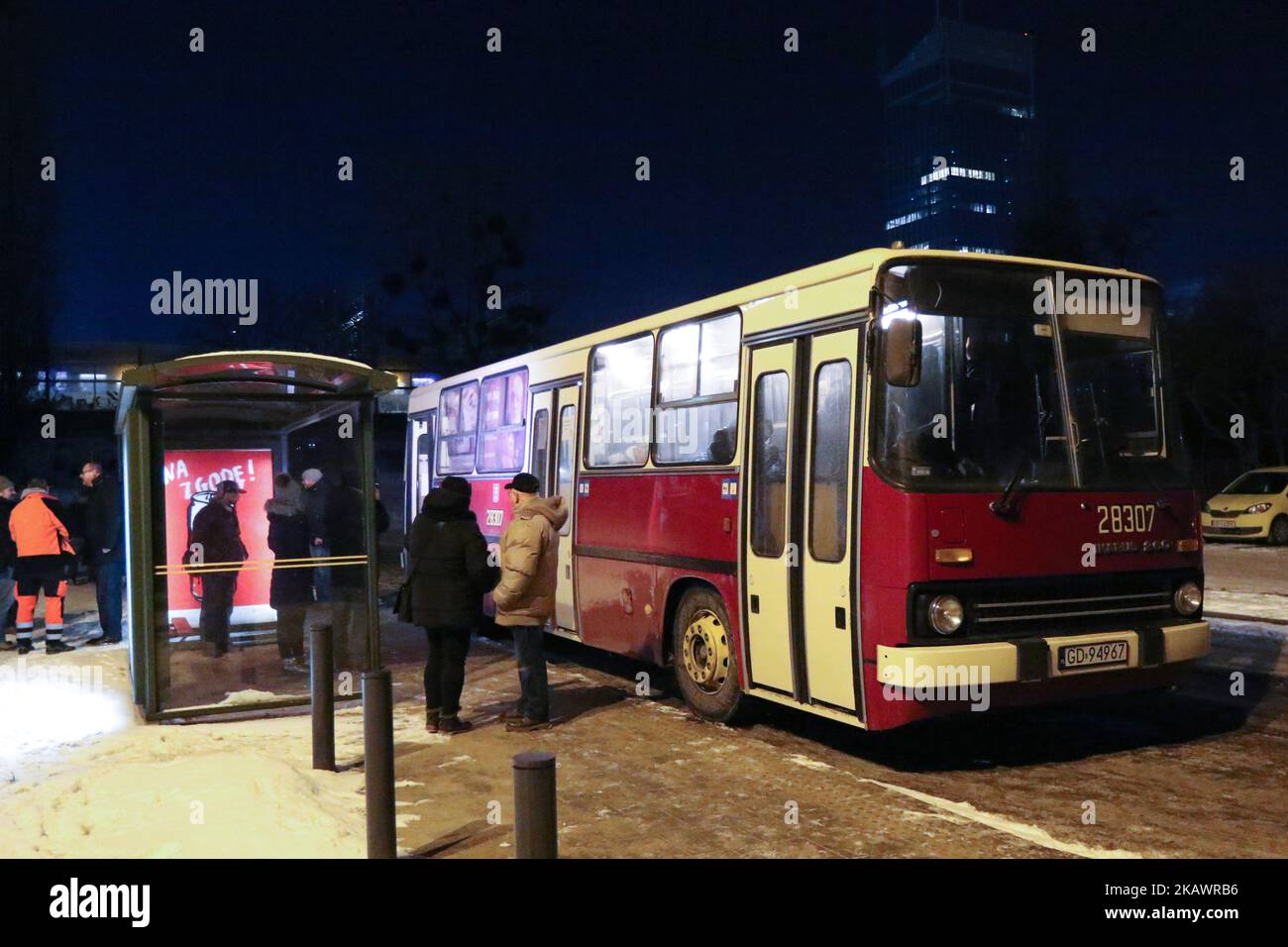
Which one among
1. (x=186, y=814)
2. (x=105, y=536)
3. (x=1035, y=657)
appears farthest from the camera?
(x=105, y=536)

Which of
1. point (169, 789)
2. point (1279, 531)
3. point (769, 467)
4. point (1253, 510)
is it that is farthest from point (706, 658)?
point (1279, 531)

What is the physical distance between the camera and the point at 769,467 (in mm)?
8109

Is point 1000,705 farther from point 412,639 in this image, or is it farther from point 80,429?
point 80,429

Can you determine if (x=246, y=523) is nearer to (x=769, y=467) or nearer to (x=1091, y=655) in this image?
(x=769, y=467)

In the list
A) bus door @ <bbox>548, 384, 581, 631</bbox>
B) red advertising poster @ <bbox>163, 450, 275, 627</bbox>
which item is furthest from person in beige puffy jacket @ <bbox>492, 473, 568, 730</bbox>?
red advertising poster @ <bbox>163, 450, 275, 627</bbox>

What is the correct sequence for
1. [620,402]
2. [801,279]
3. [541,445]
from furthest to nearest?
[541,445] < [620,402] < [801,279]

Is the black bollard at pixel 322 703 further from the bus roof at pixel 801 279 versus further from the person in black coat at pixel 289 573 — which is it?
the bus roof at pixel 801 279

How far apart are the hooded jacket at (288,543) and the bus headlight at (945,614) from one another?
21.0ft

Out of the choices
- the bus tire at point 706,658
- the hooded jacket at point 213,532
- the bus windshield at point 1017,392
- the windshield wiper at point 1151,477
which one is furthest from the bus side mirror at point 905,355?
the hooded jacket at point 213,532

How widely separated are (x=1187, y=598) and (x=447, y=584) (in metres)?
5.19

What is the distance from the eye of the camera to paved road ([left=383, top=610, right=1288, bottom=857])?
19.0 ft

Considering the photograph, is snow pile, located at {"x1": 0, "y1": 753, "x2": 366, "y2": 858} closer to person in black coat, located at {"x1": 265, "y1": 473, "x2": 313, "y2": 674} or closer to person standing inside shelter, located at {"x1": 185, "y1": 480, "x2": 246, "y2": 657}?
person in black coat, located at {"x1": 265, "y1": 473, "x2": 313, "y2": 674}

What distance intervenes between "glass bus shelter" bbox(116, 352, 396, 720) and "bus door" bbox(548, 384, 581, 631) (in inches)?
73.0

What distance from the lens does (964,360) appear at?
707cm
